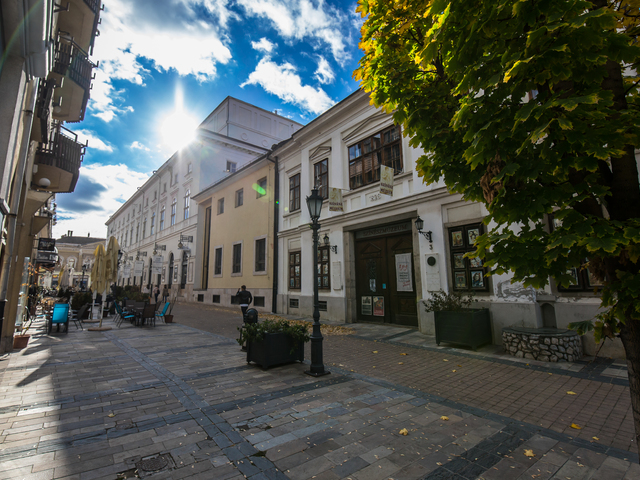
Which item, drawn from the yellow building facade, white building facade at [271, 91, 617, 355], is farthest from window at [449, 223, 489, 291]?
the yellow building facade

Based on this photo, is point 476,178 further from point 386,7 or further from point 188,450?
point 188,450

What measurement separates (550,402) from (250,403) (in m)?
4.29

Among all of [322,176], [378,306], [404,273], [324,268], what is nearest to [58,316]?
[324,268]

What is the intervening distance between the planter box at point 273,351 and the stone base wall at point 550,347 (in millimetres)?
4838

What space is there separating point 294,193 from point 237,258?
24.9 feet

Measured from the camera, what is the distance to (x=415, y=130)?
336 centimetres

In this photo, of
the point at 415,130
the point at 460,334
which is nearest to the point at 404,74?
the point at 415,130

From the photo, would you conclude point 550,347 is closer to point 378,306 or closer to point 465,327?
point 465,327

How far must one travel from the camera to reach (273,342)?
6.39m

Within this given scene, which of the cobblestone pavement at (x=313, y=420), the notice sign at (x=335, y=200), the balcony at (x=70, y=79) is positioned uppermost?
the balcony at (x=70, y=79)

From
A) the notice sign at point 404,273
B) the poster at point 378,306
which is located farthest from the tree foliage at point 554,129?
the poster at point 378,306

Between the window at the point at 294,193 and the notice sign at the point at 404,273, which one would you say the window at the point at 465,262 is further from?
the window at the point at 294,193

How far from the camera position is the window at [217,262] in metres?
24.4

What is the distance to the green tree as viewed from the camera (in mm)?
1785
